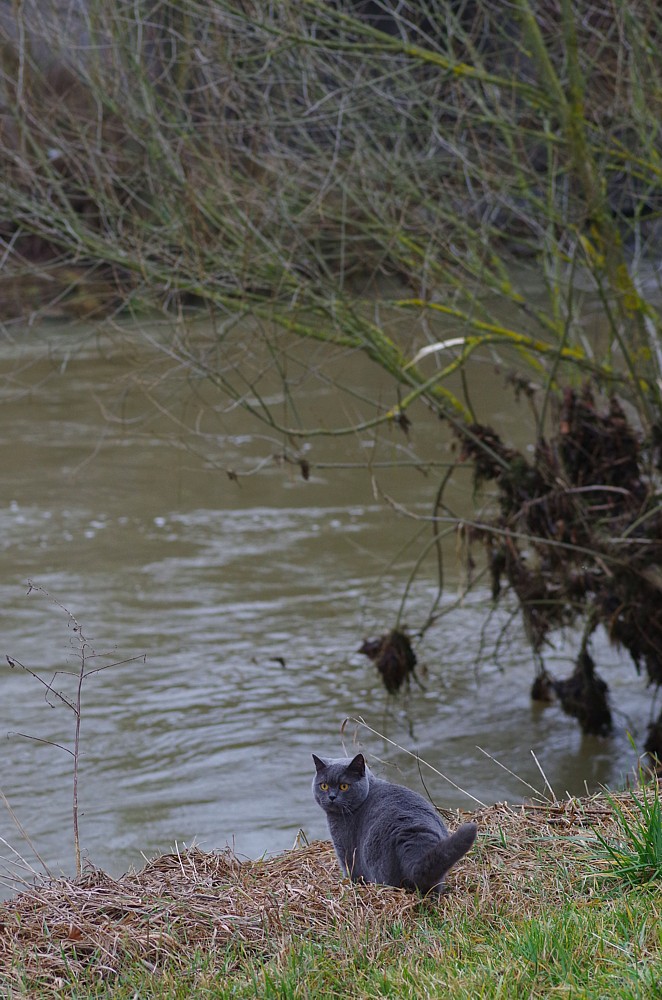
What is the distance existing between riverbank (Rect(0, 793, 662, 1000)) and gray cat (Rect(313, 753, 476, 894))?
0.08 metres

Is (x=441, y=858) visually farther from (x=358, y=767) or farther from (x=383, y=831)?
(x=358, y=767)

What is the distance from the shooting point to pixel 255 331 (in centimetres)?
819

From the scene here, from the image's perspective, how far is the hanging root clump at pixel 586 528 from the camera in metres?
8.24

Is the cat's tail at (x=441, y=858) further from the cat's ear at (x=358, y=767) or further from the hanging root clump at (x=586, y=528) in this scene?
the hanging root clump at (x=586, y=528)

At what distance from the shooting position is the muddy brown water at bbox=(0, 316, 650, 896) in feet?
26.8

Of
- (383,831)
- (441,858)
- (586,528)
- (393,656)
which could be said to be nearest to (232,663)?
(393,656)

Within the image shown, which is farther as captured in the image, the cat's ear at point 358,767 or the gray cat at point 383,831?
the cat's ear at point 358,767

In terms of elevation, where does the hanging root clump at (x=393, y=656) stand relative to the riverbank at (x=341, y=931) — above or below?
below

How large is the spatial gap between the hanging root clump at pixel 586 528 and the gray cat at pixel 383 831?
4149 mm

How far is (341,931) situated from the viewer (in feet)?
12.2

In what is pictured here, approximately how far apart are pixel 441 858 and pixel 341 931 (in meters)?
0.37

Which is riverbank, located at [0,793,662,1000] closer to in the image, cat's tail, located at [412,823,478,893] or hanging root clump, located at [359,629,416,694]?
cat's tail, located at [412,823,478,893]

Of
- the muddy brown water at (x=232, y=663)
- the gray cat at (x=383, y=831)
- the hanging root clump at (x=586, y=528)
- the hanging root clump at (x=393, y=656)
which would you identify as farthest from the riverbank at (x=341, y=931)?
the hanging root clump at (x=393, y=656)

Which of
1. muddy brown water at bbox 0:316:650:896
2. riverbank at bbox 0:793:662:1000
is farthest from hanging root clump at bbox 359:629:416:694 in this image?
riverbank at bbox 0:793:662:1000
